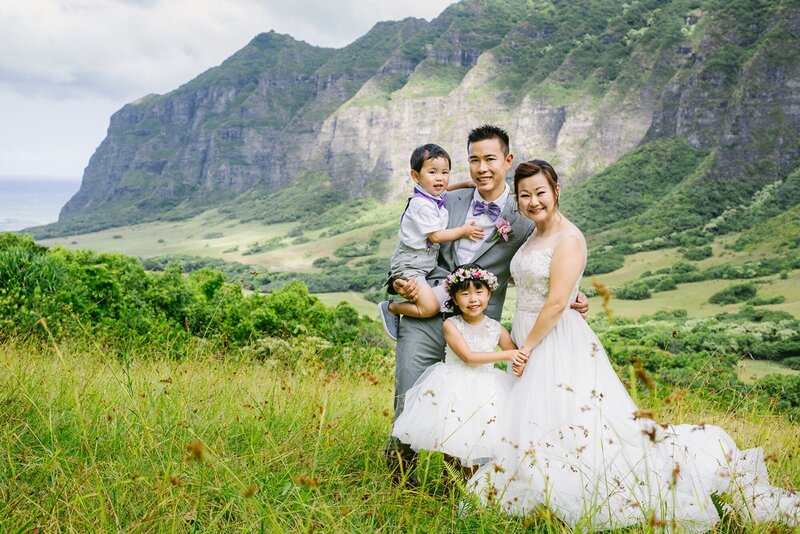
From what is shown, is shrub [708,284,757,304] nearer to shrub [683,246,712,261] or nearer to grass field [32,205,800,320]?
grass field [32,205,800,320]

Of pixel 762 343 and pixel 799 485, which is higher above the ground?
pixel 799 485

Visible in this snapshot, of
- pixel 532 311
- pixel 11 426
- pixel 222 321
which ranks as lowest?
pixel 222 321

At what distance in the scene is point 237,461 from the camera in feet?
12.0

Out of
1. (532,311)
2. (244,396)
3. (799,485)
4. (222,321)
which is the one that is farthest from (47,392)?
(222,321)

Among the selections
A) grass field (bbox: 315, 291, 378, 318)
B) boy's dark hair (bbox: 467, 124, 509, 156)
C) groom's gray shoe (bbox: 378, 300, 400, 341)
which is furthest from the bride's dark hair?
grass field (bbox: 315, 291, 378, 318)

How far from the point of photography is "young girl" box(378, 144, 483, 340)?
4438 mm

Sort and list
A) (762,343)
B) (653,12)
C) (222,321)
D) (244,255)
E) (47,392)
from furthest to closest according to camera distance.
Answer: (653,12)
(244,255)
(762,343)
(222,321)
(47,392)

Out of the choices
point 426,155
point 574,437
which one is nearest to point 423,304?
point 426,155

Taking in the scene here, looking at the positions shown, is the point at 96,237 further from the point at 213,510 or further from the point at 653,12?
the point at 213,510

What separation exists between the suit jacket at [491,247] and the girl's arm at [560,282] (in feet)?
1.68

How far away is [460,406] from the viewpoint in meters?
4.00

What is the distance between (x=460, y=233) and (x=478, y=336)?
2.31 ft

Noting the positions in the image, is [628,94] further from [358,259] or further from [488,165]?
[488,165]

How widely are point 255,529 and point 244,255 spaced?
15348 cm
